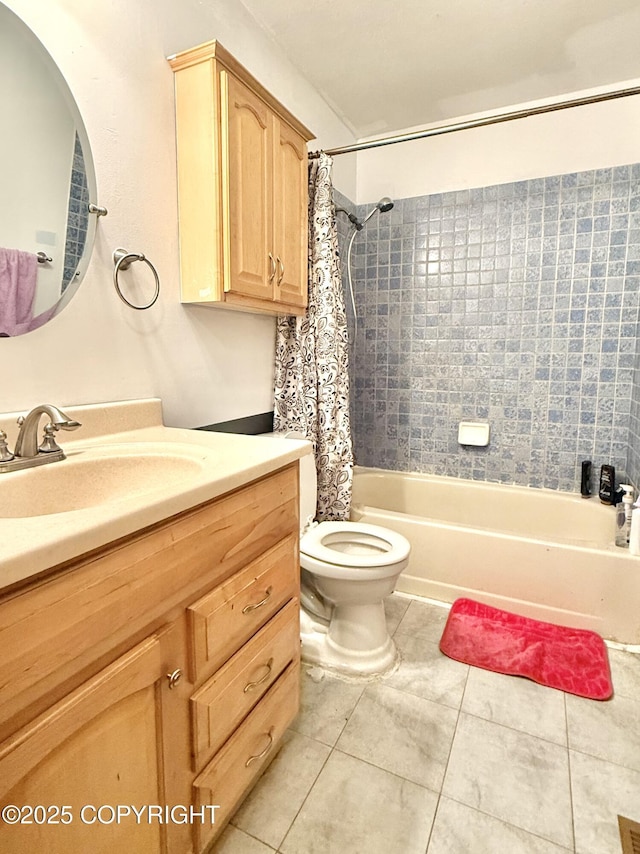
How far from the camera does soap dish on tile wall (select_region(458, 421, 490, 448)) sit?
2430 mm

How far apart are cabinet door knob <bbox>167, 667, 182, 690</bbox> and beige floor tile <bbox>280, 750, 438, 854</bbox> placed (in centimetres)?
58

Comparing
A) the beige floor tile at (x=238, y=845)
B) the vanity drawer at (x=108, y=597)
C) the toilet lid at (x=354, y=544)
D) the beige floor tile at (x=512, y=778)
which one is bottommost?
the beige floor tile at (x=238, y=845)

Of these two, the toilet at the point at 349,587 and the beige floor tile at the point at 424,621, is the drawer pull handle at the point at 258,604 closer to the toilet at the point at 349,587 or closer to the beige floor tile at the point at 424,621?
the toilet at the point at 349,587

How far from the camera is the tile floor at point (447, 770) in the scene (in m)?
1.02

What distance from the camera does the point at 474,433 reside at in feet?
8.05

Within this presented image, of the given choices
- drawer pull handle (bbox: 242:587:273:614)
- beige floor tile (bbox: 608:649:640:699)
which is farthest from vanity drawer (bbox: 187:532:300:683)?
beige floor tile (bbox: 608:649:640:699)

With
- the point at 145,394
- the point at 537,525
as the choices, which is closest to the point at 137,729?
the point at 145,394

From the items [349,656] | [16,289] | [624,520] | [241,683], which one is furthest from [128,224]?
[624,520]

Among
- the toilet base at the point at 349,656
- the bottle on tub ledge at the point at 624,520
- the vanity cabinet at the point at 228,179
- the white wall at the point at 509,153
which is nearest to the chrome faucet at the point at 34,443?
the vanity cabinet at the point at 228,179

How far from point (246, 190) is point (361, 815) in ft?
5.66

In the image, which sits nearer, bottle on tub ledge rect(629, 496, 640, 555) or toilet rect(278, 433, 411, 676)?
toilet rect(278, 433, 411, 676)

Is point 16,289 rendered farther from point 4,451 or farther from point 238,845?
point 238,845

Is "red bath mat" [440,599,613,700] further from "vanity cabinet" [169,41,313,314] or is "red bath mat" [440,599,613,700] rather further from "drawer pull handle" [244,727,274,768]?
"vanity cabinet" [169,41,313,314]

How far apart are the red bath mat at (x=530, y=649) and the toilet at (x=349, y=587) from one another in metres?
0.31
